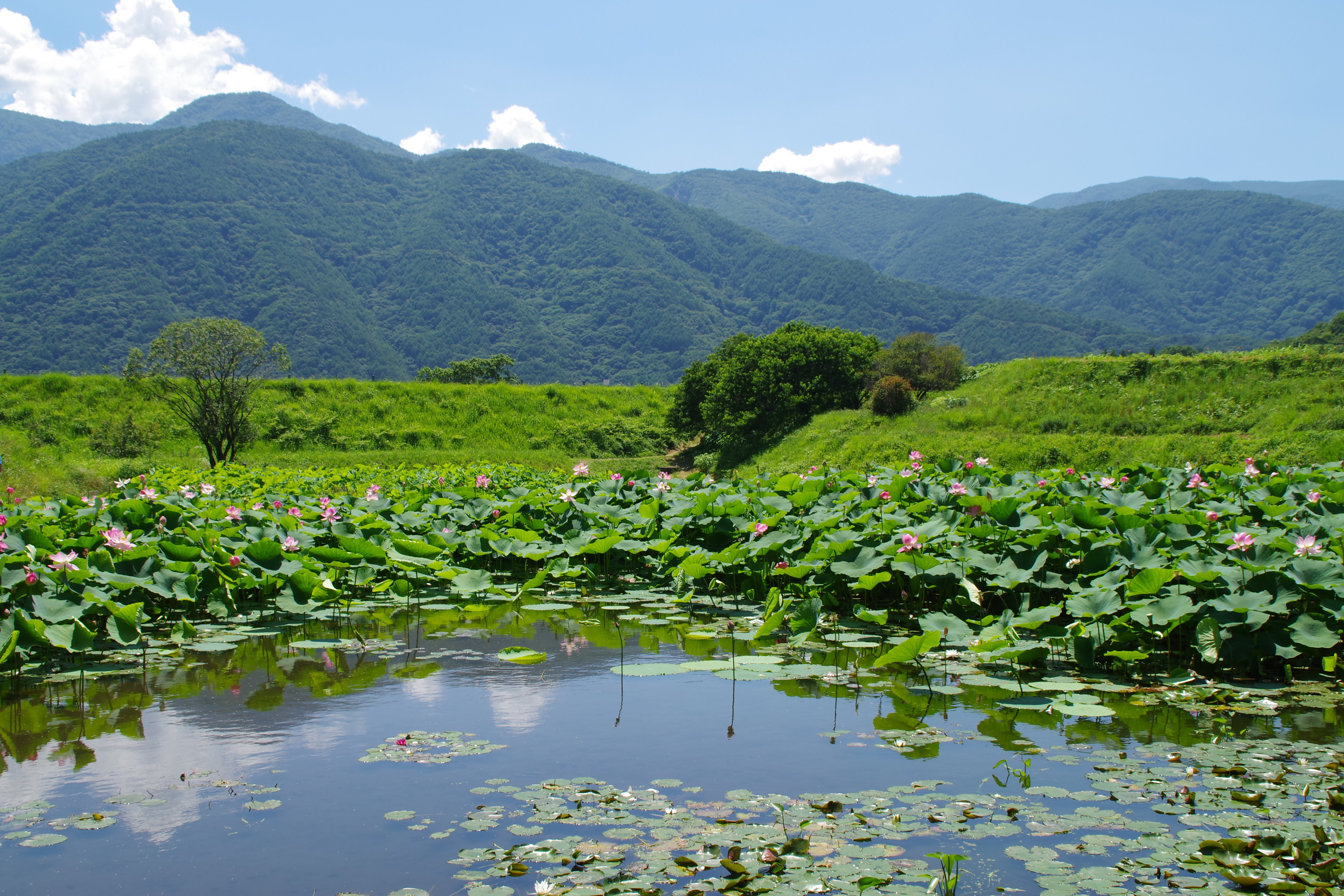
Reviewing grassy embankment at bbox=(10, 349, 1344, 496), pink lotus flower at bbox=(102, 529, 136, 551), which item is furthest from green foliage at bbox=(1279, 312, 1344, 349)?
pink lotus flower at bbox=(102, 529, 136, 551)

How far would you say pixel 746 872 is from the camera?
7.62 ft

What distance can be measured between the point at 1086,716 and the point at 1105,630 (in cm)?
81

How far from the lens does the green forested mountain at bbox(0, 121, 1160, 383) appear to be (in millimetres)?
103812

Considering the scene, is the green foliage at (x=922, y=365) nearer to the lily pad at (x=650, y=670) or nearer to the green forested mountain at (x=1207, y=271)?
the lily pad at (x=650, y=670)

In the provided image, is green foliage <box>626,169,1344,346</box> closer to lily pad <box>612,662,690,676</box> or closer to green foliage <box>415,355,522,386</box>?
green foliage <box>415,355,522,386</box>

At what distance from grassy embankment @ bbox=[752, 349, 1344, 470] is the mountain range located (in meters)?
88.8

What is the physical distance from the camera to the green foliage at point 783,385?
29.2 m

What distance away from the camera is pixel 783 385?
2930 centimetres

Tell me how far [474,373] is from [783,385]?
1799 inches

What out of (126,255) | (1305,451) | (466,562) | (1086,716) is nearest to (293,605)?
(466,562)

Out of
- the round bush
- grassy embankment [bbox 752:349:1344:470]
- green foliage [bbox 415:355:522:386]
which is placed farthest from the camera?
green foliage [bbox 415:355:522:386]

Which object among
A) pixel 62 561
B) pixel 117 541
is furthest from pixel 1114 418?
pixel 62 561

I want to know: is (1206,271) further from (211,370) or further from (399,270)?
(211,370)

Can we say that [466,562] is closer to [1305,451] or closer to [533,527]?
[533,527]
